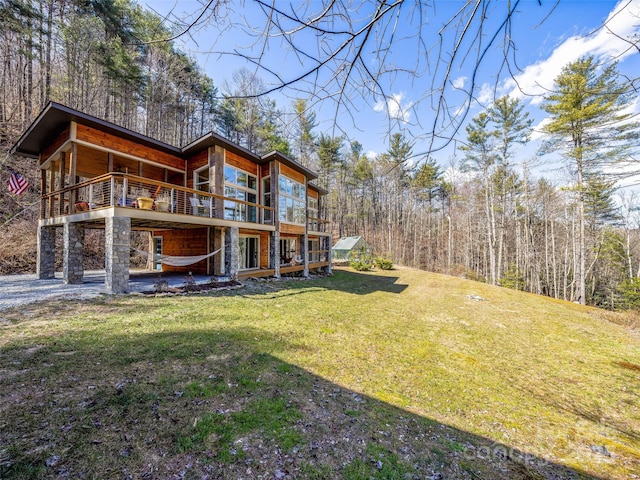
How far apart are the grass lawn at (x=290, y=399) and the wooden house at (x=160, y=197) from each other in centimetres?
243

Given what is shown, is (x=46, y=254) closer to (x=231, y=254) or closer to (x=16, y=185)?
(x=16, y=185)

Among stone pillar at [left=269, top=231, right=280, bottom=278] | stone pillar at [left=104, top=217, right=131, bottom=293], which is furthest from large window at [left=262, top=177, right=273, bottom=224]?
stone pillar at [left=104, top=217, right=131, bottom=293]

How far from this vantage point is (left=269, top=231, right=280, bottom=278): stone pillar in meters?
10.5

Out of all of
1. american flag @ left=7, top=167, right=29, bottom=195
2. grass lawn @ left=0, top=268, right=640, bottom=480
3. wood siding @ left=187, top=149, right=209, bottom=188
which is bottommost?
grass lawn @ left=0, top=268, right=640, bottom=480

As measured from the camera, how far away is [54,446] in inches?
65.6

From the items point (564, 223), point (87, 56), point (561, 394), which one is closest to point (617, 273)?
point (564, 223)

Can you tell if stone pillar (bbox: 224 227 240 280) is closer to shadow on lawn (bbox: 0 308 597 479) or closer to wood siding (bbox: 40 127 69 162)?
shadow on lawn (bbox: 0 308 597 479)

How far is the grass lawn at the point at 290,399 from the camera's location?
1.78 meters

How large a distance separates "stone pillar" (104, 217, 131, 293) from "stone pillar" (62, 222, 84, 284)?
6.43ft

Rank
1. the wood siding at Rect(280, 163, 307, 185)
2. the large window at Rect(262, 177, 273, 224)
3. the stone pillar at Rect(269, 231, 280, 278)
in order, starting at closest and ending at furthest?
the stone pillar at Rect(269, 231, 280, 278) < the large window at Rect(262, 177, 273, 224) < the wood siding at Rect(280, 163, 307, 185)

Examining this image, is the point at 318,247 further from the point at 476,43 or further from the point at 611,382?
the point at 476,43

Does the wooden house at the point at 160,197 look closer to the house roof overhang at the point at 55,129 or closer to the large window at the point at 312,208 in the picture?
the house roof overhang at the point at 55,129

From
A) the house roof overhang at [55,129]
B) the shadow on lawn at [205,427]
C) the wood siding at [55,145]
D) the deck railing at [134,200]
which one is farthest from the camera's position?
the wood siding at [55,145]

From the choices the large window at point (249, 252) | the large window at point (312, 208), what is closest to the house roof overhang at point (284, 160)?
the large window at point (312, 208)
